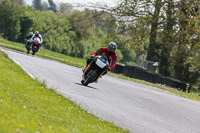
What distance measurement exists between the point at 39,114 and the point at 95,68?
781 cm

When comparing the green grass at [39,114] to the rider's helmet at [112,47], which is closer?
the green grass at [39,114]

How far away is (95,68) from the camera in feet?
46.2

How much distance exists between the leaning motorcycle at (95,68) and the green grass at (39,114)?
15.3 ft

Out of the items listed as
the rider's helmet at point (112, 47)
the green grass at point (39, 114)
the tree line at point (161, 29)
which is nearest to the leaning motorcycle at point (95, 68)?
the rider's helmet at point (112, 47)

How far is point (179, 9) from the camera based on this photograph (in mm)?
34875

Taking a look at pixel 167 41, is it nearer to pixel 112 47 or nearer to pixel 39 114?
pixel 112 47

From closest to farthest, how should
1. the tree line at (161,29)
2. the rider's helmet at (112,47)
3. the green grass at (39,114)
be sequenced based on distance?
the green grass at (39,114), the rider's helmet at (112,47), the tree line at (161,29)

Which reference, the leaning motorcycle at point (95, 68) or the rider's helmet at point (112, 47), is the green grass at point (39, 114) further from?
the rider's helmet at point (112, 47)

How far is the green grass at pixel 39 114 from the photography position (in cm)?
538

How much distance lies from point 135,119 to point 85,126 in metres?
2.52

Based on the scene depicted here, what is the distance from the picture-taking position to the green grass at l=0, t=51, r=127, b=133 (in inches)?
212

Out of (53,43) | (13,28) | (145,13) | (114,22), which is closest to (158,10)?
(145,13)

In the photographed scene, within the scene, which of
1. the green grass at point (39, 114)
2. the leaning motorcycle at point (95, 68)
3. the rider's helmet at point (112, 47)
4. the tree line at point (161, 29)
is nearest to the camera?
the green grass at point (39, 114)

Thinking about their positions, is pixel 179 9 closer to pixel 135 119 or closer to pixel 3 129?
pixel 135 119
